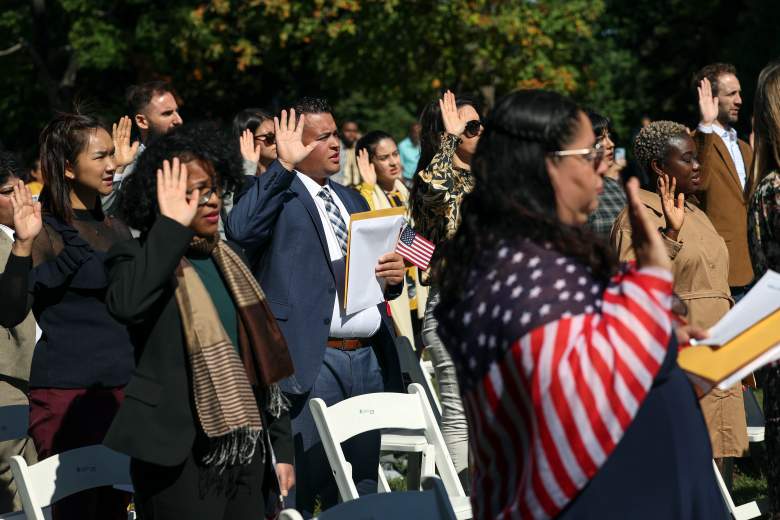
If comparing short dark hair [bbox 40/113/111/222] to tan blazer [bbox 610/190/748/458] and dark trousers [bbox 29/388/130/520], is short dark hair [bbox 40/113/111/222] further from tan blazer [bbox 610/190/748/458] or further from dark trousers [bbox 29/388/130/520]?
tan blazer [bbox 610/190/748/458]

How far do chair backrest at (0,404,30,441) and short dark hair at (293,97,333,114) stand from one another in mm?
1812

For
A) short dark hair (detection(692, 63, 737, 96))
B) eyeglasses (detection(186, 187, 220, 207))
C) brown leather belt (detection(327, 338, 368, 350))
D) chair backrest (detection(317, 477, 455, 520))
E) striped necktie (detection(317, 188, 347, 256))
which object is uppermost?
short dark hair (detection(692, 63, 737, 96))

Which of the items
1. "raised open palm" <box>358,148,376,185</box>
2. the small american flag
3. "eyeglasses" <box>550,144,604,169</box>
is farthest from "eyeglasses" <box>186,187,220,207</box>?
"raised open palm" <box>358,148,376,185</box>

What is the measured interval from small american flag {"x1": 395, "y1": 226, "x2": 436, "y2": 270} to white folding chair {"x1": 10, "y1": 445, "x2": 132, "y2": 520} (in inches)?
66.7

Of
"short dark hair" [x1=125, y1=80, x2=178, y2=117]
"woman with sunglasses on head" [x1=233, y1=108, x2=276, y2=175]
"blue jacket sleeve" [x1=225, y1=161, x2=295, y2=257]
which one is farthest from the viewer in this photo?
"woman with sunglasses on head" [x1=233, y1=108, x2=276, y2=175]

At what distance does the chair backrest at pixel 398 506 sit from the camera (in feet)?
10.5

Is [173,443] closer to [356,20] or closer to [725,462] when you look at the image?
[725,462]

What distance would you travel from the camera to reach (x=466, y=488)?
5906 mm

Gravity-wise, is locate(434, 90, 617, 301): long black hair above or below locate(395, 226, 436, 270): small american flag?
above

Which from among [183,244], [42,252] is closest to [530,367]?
[183,244]

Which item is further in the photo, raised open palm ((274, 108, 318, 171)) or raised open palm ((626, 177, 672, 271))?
raised open palm ((274, 108, 318, 171))

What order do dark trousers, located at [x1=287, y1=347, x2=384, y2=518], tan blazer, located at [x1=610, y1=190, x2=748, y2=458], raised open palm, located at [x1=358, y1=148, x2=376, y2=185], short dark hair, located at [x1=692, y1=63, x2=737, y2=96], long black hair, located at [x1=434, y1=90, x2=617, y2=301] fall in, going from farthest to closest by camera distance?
raised open palm, located at [x1=358, y1=148, x2=376, y2=185] → short dark hair, located at [x1=692, y1=63, x2=737, y2=96] → tan blazer, located at [x1=610, y1=190, x2=748, y2=458] → dark trousers, located at [x1=287, y1=347, x2=384, y2=518] → long black hair, located at [x1=434, y1=90, x2=617, y2=301]

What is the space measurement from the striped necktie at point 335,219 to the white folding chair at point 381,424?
0.73 metres

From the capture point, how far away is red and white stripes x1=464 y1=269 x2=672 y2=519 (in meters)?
2.34
